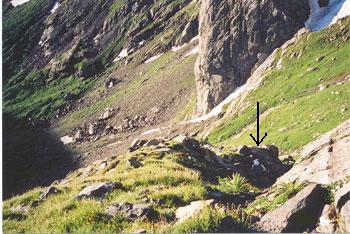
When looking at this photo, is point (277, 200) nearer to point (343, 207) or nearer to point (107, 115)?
point (343, 207)

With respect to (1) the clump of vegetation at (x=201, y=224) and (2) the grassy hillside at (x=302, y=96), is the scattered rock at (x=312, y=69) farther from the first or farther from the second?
(1) the clump of vegetation at (x=201, y=224)

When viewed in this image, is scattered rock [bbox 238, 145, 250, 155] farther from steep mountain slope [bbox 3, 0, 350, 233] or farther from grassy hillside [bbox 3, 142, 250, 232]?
grassy hillside [bbox 3, 142, 250, 232]

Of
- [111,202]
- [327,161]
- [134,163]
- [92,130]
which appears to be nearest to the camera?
[111,202]

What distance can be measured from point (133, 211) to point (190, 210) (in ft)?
6.77

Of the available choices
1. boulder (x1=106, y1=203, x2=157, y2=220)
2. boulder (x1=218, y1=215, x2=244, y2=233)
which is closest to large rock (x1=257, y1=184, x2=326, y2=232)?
boulder (x1=218, y1=215, x2=244, y2=233)

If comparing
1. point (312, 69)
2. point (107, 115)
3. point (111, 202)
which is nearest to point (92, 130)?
point (107, 115)

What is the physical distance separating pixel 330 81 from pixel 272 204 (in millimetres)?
70867

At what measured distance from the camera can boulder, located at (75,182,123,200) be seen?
18.9 metres

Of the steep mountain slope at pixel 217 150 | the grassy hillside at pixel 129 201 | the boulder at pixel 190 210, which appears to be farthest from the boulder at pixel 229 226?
the boulder at pixel 190 210

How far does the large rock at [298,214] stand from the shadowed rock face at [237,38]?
108 m

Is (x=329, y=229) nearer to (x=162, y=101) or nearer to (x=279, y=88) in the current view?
(x=279, y=88)

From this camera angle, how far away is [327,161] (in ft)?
76.3

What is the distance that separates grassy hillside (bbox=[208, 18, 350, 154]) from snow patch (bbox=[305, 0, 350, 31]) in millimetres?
6310

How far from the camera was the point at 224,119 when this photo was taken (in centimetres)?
10419
